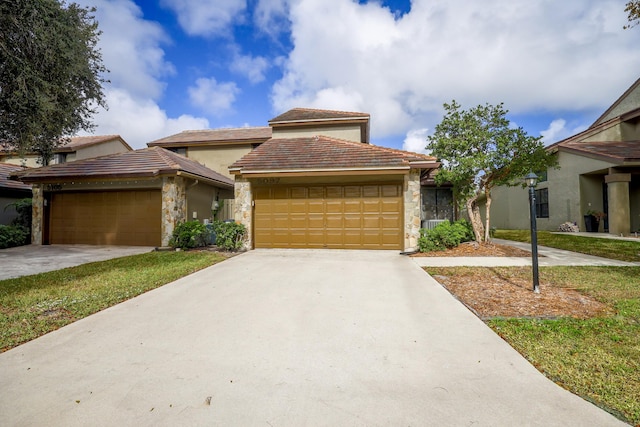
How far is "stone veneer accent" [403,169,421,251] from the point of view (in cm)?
1010

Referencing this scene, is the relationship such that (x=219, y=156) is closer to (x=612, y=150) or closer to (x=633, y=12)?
(x=633, y=12)

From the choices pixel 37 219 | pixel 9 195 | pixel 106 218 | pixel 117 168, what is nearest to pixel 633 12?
pixel 117 168

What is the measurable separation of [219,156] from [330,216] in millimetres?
11847

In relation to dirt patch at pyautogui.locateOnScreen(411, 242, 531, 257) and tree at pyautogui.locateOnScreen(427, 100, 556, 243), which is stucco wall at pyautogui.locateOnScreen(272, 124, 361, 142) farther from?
dirt patch at pyautogui.locateOnScreen(411, 242, 531, 257)

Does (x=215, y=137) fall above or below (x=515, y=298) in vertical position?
above

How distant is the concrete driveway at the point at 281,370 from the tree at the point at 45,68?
8240mm

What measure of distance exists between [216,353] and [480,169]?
33.9 feet

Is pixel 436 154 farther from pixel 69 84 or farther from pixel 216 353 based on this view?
pixel 69 84

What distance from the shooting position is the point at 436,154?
35.5ft

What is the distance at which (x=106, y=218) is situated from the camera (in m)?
12.6

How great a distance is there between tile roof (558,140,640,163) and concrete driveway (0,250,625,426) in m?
15.5

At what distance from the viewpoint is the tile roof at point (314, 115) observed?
14771 mm

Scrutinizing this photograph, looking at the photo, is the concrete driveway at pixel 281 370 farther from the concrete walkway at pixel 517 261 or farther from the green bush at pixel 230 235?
the green bush at pixel 230 235

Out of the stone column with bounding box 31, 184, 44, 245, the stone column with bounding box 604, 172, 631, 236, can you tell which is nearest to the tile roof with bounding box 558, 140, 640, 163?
the stone column with bounding box 604, 172, 631, 236
